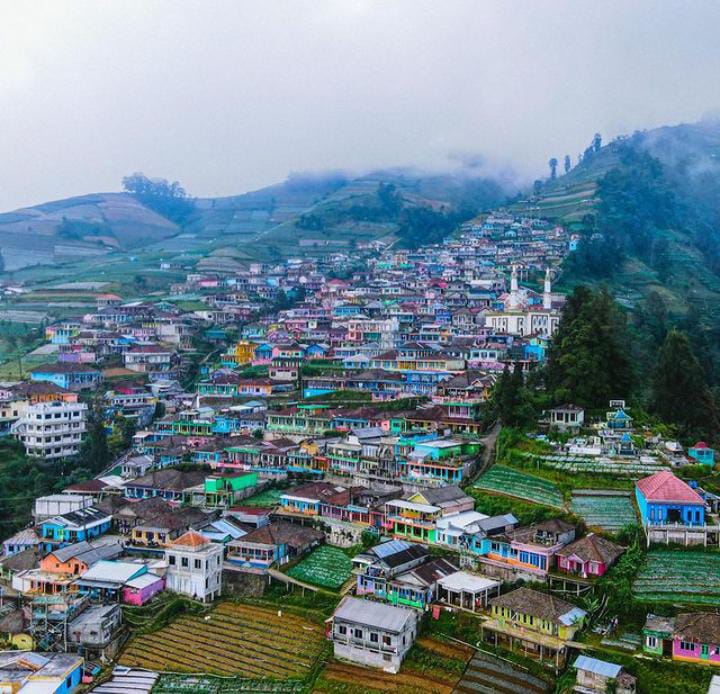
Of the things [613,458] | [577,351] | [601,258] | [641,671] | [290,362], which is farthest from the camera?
[601,258]

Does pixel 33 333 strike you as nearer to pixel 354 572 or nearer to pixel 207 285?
pixel 207 285

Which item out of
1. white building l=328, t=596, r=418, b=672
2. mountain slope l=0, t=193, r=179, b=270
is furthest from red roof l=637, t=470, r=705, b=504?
mountain slope l=0, t=193, r=179, b=270

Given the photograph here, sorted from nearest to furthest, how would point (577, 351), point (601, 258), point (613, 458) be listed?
point (613, 458)
point (577, 351)
point (601, 258)

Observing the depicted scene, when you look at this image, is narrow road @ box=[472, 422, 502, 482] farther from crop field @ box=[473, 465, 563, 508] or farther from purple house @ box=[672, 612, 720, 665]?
purple house @ box=[672, 612, 720, 665]

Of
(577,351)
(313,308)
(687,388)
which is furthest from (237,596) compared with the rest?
(313,308)

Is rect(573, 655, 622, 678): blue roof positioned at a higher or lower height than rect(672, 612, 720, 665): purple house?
lower

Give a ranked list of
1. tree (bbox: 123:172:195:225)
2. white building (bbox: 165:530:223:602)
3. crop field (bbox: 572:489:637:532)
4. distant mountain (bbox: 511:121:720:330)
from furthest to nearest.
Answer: tree (bbox: 123:172:195:225), distant mountain (bbox: 511:121:720:330), white building (bbox: 165:530:223:602), crop field (bbox: 572:489:637:532)

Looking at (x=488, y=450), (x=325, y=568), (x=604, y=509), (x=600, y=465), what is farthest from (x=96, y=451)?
(x=604, y=509)
